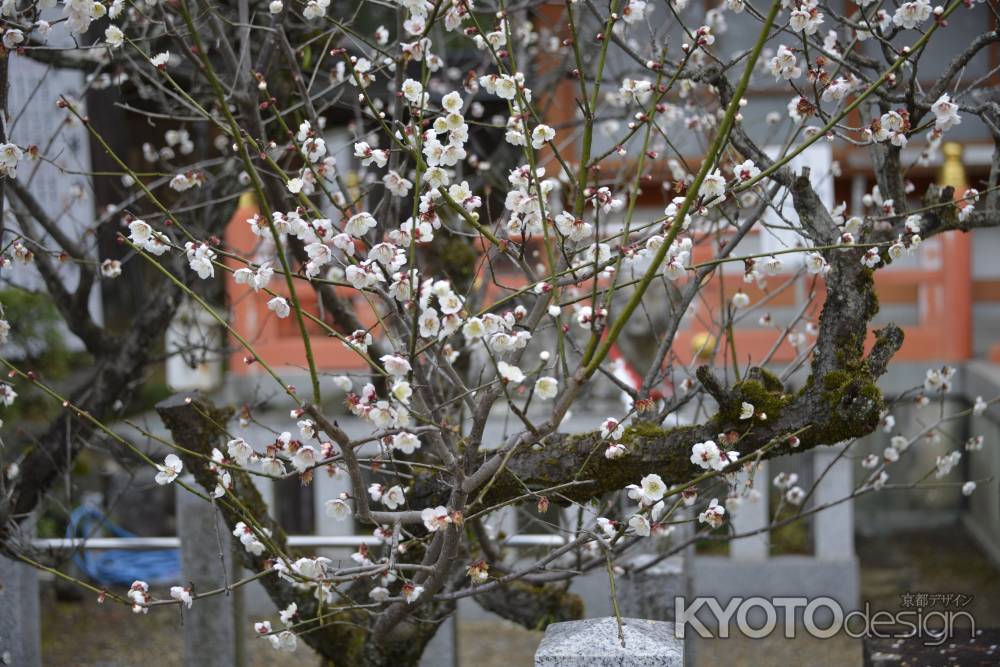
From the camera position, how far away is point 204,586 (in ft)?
16.7

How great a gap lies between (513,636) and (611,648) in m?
5.33

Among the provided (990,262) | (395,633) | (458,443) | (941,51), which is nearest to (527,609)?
(395,633)

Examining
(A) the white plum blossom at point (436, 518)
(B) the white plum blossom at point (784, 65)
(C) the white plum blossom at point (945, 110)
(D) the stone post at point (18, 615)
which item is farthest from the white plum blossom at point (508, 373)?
(D) the stone post at point (18, 615)

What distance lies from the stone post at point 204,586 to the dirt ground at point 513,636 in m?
2.32

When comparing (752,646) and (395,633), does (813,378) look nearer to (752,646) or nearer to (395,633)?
(395,633)

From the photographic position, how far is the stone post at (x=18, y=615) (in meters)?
5.04

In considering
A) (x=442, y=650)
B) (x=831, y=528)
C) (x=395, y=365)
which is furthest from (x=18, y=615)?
(x=831, y=528)

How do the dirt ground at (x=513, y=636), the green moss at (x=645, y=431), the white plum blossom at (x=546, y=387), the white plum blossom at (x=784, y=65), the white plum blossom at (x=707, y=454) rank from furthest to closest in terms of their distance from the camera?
the dirt ground at (x=513, y=636), the green moss at (x=645, y=431), the white plum blossom at (x=784, y=65), the white plum blossom at (x=707, y=454), the white plum blossom at (x=546, y=387)

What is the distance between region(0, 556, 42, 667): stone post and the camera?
5035 millimetres

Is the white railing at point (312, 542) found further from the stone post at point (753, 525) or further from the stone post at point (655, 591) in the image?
the stone post at point (753, 525)

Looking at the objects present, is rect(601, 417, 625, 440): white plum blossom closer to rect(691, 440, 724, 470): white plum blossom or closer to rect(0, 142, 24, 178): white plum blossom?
rect(691, 440, 724, 470): white plum blossom

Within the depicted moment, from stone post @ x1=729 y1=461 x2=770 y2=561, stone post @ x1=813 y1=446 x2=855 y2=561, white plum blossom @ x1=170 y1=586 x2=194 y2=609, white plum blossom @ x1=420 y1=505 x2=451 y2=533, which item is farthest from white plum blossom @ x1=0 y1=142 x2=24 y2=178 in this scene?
stone post @ x1=813 y1=446 x2=855 y2=561

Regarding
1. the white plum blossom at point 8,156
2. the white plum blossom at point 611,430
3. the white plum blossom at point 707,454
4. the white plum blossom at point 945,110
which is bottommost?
the white plum blossom at point 707,454

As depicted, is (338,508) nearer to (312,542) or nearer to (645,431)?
(645,431)
